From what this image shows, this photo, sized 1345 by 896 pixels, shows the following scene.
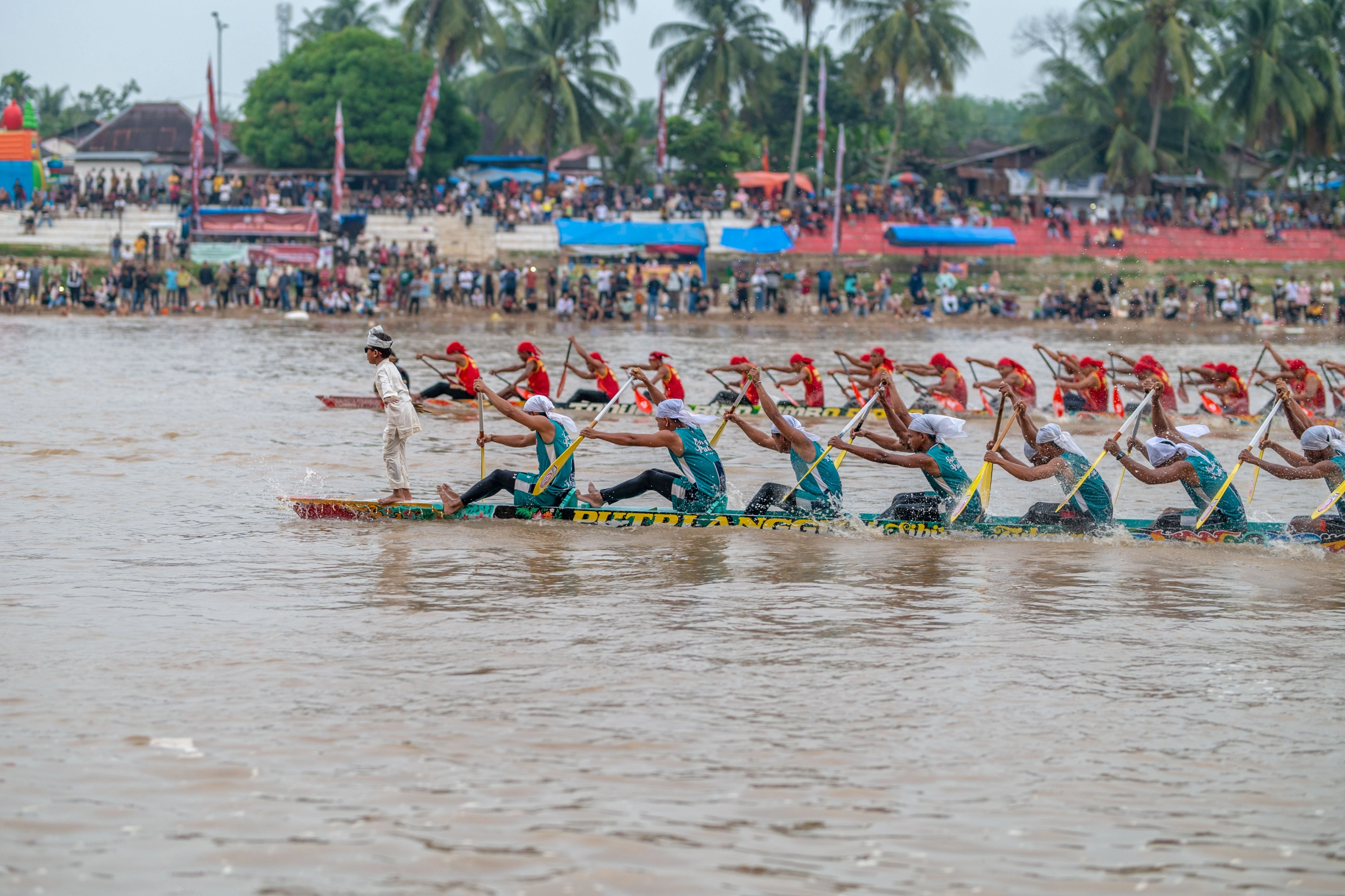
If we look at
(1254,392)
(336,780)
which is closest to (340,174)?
(1254,392)

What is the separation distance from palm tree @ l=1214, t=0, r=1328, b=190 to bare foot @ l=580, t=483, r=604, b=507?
150 ft

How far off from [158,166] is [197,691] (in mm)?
50083

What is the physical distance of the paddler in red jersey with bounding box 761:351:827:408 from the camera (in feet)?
64.7

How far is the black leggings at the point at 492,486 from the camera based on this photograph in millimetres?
12219

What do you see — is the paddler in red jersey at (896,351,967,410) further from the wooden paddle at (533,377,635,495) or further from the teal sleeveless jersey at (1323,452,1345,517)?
the wooden paddle at (533,377,635,495)

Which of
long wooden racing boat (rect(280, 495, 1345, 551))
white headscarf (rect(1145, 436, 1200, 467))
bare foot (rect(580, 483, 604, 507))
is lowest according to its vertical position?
long wooden racing boat (rect(280, 495, 1345, 551))

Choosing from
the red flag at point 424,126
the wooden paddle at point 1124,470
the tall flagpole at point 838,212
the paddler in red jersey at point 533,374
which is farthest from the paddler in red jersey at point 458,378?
the red flag at point 424,126

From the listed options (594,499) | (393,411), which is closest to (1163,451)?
(594,499)

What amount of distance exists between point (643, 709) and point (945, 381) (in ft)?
40.8

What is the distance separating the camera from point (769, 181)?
50.0 meters

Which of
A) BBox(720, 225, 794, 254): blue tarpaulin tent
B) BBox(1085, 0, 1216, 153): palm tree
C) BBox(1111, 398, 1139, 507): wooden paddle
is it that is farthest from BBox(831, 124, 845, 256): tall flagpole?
BBox(1111, 398, 1139, 507): wooden paddle

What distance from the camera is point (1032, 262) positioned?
152 feet

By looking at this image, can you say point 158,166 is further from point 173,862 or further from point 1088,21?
point 173,862

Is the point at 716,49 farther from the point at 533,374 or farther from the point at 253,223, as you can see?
the point at 533,374
